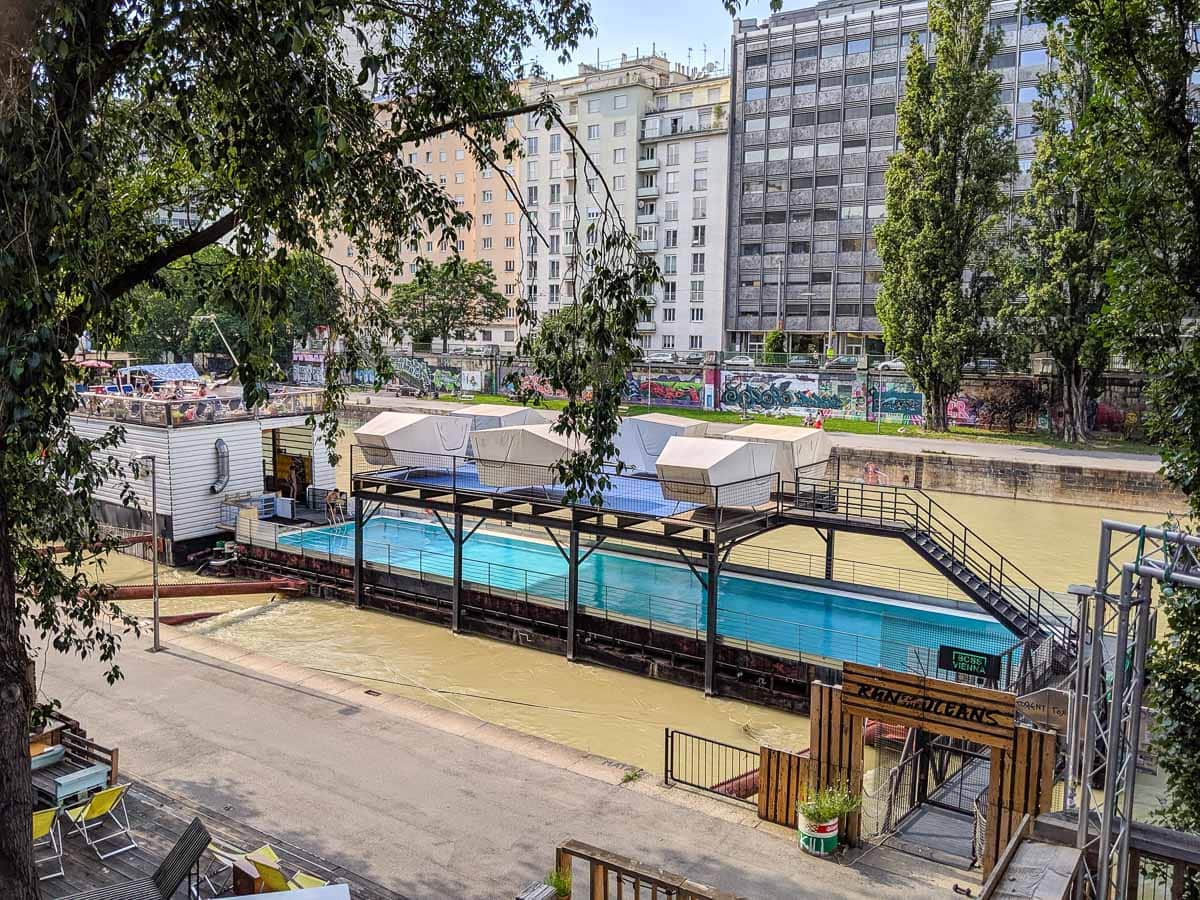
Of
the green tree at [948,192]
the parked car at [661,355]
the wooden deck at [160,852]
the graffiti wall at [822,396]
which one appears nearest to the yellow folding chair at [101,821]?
the wooden deck at [160,852]

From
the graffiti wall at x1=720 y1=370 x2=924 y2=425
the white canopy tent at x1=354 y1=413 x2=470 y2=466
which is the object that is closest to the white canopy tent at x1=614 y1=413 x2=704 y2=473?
the white canopy tent at x1=354 y1=413 x2=470 y2=466

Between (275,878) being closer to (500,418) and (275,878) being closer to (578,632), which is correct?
(578,632)

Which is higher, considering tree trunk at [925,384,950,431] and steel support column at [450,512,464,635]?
tree trunk at [925,384,950,431]

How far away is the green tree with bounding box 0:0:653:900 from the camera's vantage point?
249 inches

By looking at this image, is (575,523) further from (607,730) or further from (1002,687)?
(1002,687)

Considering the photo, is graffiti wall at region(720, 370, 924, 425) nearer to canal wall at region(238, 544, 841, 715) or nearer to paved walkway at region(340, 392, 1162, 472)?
paved walkway at region(340, 392, 1162, 472)

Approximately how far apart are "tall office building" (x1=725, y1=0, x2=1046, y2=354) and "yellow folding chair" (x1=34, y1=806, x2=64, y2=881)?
6191 centimetres

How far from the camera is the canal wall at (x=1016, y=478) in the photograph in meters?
35.5

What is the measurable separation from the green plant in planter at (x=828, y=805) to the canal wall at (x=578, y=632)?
526cm

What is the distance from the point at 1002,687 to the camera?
50.5 feet

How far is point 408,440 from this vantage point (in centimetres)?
2394

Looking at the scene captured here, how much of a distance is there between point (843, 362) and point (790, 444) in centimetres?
3323

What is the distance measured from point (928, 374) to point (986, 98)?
1147cm

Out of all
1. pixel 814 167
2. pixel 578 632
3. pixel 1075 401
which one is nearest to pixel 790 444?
pixel 578 632
